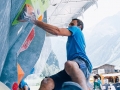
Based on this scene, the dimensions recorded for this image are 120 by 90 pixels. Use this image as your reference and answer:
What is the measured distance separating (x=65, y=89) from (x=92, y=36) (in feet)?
68.8

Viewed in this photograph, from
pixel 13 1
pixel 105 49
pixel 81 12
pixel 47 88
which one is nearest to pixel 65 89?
pixel 47 88

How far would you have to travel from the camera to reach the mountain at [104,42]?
1836 centimetres

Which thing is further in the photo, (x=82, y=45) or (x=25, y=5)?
(x=82, y=45)

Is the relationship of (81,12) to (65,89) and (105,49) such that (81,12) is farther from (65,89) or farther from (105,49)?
(105,49)

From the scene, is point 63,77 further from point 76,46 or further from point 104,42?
point 104,42

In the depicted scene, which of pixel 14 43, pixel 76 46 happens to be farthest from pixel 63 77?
pixel 14 43

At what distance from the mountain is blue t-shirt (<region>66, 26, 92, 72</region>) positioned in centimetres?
1629

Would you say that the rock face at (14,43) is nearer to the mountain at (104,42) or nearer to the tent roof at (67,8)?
the tent roof at (67,8)

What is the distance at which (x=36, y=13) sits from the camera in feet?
4.06

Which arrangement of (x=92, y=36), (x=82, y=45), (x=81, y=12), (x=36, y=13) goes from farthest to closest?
(x=92, y=36)
(x=81, y=12)
(x=82, y=45)
(x=36, y=13)

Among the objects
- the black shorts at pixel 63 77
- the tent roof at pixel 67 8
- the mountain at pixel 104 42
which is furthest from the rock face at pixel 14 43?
the mountain at pixel 104 42

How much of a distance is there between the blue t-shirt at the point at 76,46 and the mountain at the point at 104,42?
16294 mm

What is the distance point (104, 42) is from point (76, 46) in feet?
66.5

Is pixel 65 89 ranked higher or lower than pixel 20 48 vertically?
lower
